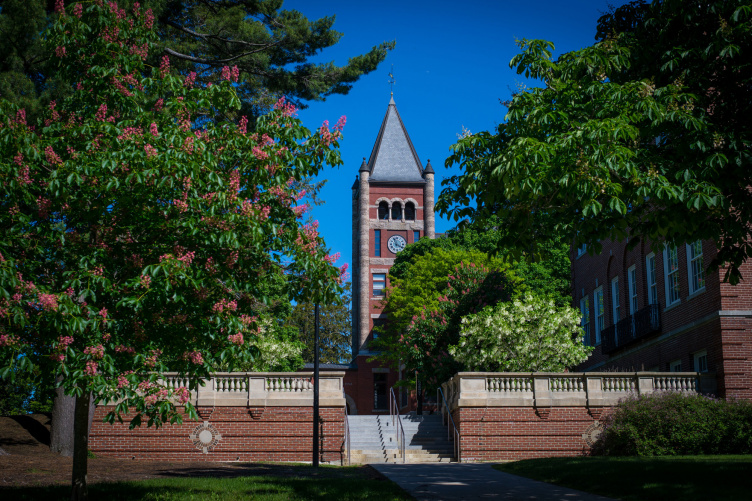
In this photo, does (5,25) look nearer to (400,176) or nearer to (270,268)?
(270,268)

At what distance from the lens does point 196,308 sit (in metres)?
9.48

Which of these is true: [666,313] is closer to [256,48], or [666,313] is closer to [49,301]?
[256,48]

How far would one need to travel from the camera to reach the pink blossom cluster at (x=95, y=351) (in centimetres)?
842

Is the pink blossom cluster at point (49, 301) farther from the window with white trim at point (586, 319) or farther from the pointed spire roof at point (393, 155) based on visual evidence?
the pointed spire roof at point (393, 155)

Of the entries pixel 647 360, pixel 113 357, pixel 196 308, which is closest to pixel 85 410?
pixel 113 357

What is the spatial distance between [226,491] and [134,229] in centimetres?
450

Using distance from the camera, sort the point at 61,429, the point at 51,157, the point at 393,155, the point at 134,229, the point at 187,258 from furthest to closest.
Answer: the point at 393,155 → the point at 61,429 → the point at 134,229 → the point at 51,157 → the point at 187,258

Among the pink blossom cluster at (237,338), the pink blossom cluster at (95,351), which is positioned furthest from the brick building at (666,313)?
the pink blossom cluster at (95,351)

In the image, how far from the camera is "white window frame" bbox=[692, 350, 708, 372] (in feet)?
81.7

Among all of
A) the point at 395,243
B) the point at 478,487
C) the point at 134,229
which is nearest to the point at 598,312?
the point at 478,487

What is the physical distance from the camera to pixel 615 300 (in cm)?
3300

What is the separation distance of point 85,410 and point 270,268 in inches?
121

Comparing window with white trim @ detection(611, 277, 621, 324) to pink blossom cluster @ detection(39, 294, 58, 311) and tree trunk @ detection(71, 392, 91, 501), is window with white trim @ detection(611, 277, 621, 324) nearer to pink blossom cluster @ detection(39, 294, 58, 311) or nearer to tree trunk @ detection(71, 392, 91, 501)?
tree trunk @ detection(71, 392, 91, 501)

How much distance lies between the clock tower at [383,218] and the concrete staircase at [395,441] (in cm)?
3780
